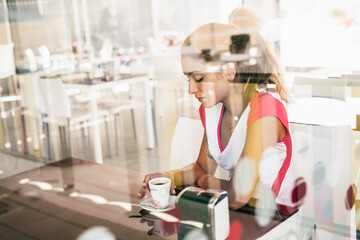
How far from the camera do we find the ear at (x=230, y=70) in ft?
3.99

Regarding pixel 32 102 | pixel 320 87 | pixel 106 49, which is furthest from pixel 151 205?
pixel 106 49

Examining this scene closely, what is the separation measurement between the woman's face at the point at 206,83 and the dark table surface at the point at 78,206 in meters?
0.31

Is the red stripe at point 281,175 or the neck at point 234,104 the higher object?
the neck at point 234,104

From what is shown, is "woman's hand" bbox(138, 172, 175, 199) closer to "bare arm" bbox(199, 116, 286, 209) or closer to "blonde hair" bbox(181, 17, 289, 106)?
"bare arm" bbox(199, 116, 286, 209)

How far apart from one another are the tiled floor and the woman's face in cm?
120

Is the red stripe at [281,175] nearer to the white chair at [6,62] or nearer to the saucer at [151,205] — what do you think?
the saucer at [151,205]

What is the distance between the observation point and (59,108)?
102 inches

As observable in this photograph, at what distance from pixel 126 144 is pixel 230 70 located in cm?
172

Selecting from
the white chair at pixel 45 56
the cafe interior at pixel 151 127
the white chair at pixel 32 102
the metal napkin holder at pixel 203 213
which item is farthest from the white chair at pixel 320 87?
the white chair at pixel 45 56

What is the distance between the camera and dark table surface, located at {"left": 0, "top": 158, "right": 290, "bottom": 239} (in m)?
0.68

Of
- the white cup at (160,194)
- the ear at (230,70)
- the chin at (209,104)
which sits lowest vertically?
the white cup at (160,194)

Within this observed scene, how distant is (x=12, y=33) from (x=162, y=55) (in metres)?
1.45

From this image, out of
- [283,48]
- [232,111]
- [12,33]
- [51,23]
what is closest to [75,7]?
[51,23]

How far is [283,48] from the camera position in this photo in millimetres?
1414
